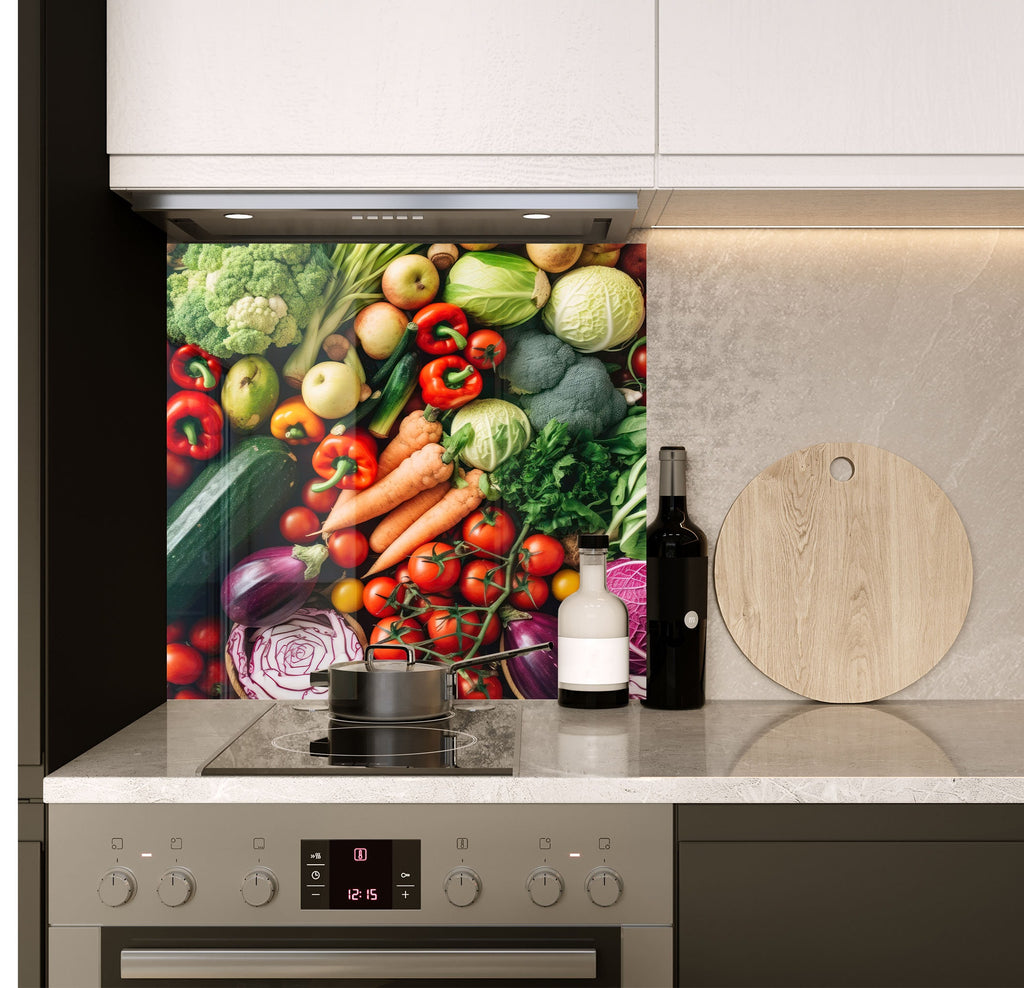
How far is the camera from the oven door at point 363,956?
1289mm

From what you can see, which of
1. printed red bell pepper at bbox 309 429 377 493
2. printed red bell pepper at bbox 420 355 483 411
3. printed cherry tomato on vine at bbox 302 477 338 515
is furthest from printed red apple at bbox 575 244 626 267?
printed cherry tomato on vine at bbox 302 477 338 515

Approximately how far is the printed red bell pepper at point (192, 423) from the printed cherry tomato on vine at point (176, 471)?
0.03ft

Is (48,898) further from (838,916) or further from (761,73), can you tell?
(761,73)

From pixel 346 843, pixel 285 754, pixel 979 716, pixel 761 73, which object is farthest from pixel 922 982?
pixel 761 73

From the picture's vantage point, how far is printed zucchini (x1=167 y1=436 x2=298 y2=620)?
1888mm

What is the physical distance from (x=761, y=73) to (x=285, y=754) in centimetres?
118

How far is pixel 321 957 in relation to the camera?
1292mm

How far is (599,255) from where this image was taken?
1901mm

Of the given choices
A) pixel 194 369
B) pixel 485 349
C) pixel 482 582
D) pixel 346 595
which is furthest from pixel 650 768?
pixel 194 369

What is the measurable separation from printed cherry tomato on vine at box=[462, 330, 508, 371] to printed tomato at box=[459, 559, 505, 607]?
1.17 ft

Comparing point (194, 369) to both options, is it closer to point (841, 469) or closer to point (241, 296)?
point (241, 296)

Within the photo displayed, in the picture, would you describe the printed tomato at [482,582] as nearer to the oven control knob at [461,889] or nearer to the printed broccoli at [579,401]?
the printed broccoli at [579,401]

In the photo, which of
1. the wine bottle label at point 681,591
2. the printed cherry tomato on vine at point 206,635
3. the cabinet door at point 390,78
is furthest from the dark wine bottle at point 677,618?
the printed cherry tomato on vine at point 206,635

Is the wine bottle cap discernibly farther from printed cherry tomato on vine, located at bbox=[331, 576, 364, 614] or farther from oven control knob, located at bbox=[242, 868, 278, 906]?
oven control knob, located at bbox=[242, 868, 278, 906]
